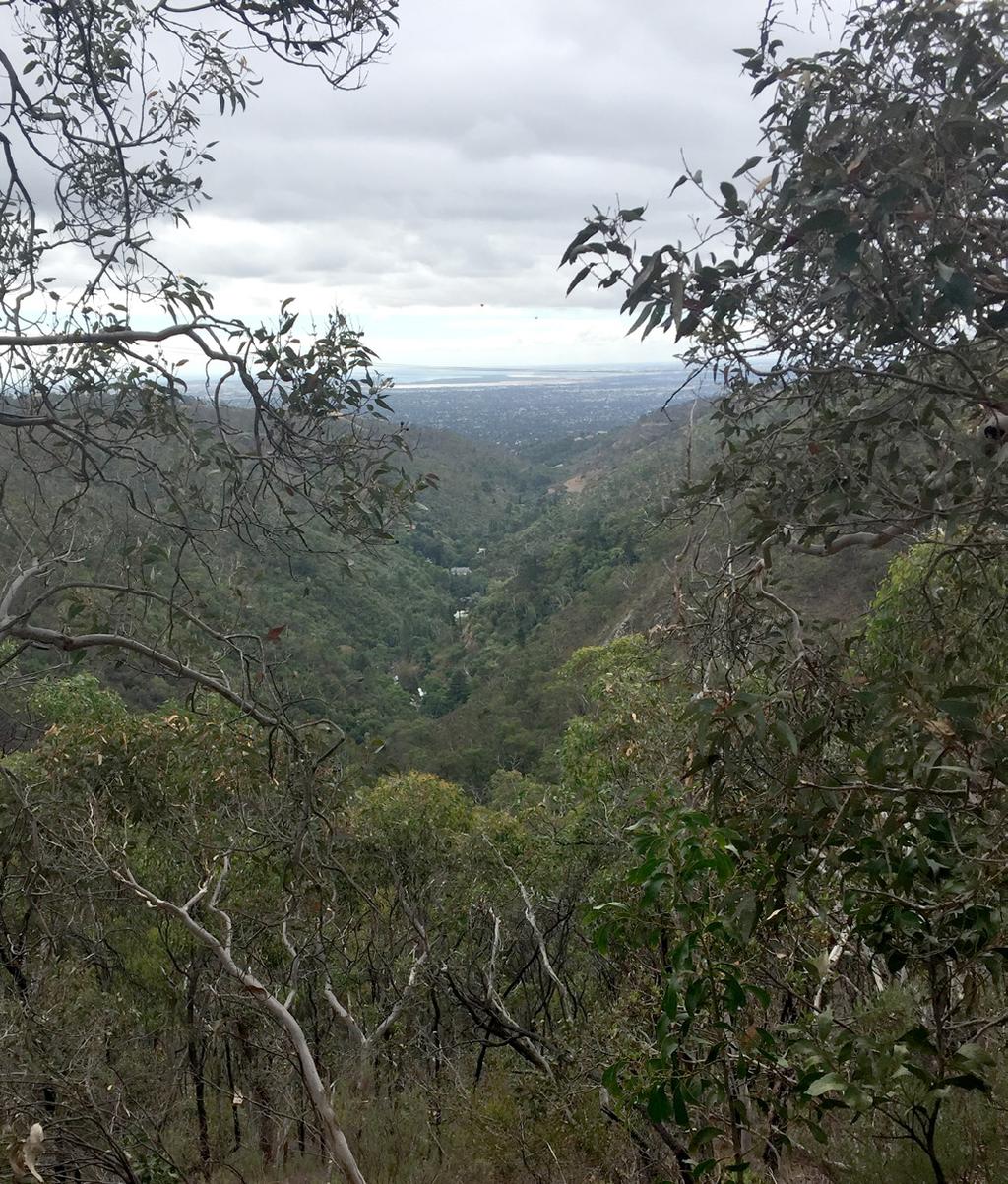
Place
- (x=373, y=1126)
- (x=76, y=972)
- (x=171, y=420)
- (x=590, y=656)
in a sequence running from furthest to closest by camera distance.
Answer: (x=590, y=656)
(x=76, y=972)
(x=373, y=1126)
(x=171, y=420)

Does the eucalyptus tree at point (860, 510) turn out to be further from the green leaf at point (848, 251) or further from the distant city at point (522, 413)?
the distant city at point (522, 413)

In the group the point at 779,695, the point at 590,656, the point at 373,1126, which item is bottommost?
the point at 373,1126

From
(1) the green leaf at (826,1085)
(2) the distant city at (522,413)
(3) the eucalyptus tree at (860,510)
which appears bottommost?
(1) the green leaf at (826,1085)

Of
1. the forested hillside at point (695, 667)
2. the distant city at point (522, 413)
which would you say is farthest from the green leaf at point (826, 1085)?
the distant city at point (522, 413)

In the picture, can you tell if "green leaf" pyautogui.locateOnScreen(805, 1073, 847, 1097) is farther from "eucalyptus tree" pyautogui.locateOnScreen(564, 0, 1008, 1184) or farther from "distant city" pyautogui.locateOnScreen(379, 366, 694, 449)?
"distant city" pyautogui.locateOnScreen(379, 366, 694, 449)

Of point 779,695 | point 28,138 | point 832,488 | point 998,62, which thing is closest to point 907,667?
point 779,695

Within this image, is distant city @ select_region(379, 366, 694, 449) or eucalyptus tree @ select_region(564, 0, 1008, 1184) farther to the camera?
distant city @ select_region(379, 366, 694, 449)

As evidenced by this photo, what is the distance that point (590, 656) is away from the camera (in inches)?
418

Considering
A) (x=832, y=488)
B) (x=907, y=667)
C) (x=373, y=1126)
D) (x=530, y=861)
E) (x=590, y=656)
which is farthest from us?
(x=590, y=656)

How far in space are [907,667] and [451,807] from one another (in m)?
7.79

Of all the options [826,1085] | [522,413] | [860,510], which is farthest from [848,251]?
[522,413]

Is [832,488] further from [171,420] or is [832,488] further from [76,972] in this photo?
[76,972]

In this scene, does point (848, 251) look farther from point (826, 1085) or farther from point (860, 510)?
point (826, 1085)

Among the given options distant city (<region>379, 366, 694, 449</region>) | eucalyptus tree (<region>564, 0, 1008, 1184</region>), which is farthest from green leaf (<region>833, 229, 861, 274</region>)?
distant city (<region>379, 366, 694, 449</region>)
